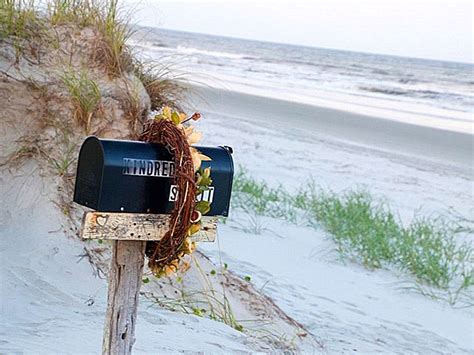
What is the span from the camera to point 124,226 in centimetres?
263

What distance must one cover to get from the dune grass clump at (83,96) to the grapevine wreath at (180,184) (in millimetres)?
2385

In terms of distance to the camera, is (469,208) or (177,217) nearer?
(177,217)

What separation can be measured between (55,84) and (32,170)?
20.5 inches

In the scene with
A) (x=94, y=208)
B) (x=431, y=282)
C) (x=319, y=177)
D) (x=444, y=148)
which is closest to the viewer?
(x=94, y=208)

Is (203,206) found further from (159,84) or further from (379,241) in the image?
(379,241)

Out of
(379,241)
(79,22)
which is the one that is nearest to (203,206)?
(79,22)

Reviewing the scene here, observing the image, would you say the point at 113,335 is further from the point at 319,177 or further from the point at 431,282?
the point at 319,177

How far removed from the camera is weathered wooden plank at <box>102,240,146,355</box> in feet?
9.18

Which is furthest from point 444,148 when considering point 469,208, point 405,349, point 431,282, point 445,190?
point 405,349

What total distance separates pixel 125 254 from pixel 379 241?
4271 millimetres

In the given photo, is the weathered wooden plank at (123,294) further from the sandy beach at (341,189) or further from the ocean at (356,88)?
the ocean at (356,88)

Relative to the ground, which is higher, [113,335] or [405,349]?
[113,335]

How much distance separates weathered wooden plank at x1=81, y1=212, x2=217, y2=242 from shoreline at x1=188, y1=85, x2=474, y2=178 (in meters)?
11.2

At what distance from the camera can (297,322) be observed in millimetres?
5098
